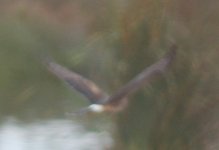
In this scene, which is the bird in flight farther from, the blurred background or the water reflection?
the water reflection

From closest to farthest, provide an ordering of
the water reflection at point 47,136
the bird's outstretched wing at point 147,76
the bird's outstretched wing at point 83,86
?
1. the bird's outstretched wing at point 147,76
2. the bird's outstretched wing at point 83,86
3. the water reflection at point 47,136

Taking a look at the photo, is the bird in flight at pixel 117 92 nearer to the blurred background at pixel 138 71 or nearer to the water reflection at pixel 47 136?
the blurred background at pixel 138 71

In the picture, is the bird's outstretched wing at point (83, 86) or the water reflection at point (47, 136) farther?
the water reflection at point (47, 136)

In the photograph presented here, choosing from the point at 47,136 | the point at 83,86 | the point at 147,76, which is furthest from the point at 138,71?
the point at 47,136

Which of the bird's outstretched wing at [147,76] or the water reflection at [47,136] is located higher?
the water reflection at [47,136]

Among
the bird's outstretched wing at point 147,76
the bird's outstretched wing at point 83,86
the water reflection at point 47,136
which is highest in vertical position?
the water reflection at point 47,136

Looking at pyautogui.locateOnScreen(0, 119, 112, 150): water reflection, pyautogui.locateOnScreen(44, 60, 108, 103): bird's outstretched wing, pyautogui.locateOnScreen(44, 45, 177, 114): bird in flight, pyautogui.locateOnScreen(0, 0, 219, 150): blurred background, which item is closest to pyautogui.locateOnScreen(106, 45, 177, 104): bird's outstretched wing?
pyautogui.locateOnScreen(44, 45, 177, 114): bird in flight

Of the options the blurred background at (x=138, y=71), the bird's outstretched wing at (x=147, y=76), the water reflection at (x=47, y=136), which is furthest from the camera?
the water reflection at (x=47, y=136)

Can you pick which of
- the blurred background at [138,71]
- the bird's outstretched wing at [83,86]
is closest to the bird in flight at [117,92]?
the bird's outstretched wing at [83,86]
